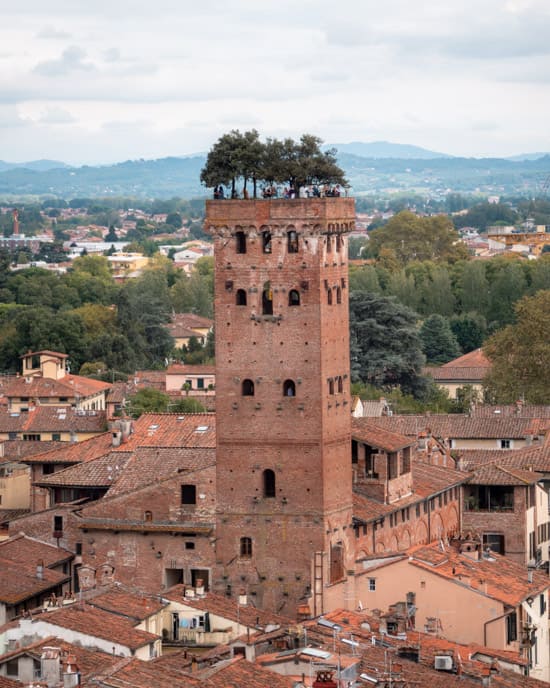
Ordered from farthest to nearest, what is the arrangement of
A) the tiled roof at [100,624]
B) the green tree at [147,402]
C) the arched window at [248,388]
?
the green tree at [147,402] → the arched window at [248,388] → the tiled roof at [100,624]

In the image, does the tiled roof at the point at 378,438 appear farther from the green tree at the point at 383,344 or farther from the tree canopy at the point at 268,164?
the green tree at the point at 383,344

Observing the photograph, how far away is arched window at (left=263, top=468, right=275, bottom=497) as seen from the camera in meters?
53.0

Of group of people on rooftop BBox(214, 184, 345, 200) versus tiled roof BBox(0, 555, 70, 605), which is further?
group of people on rooftop BBox(214, 184, 345, 200)

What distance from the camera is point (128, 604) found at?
4678 centimetres

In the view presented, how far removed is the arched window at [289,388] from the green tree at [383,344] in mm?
46303

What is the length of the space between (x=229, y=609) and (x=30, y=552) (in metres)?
7.49

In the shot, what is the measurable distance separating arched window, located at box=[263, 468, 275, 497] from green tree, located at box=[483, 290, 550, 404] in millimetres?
35271

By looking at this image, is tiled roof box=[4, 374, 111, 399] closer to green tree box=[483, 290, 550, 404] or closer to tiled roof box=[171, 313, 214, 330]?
green tree box=[483, 290, 550, 404]

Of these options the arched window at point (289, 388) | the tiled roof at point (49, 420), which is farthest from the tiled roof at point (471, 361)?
the arched window at point (289, 388)

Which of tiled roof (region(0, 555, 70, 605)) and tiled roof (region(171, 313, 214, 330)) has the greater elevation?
tiled roof (region(0, 555, 70, 605))

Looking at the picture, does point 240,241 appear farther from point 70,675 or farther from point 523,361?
point 523,361

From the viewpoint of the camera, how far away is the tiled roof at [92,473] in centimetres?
5797

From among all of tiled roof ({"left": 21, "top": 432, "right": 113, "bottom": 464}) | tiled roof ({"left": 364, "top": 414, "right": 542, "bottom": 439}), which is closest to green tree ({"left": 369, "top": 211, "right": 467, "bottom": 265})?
tiled roof ({"left": 364, "top": 414, "right": 542, "bottom": 439})

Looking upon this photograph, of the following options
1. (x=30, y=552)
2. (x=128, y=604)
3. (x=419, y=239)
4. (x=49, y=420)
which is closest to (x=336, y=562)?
(x=30, y=552)
